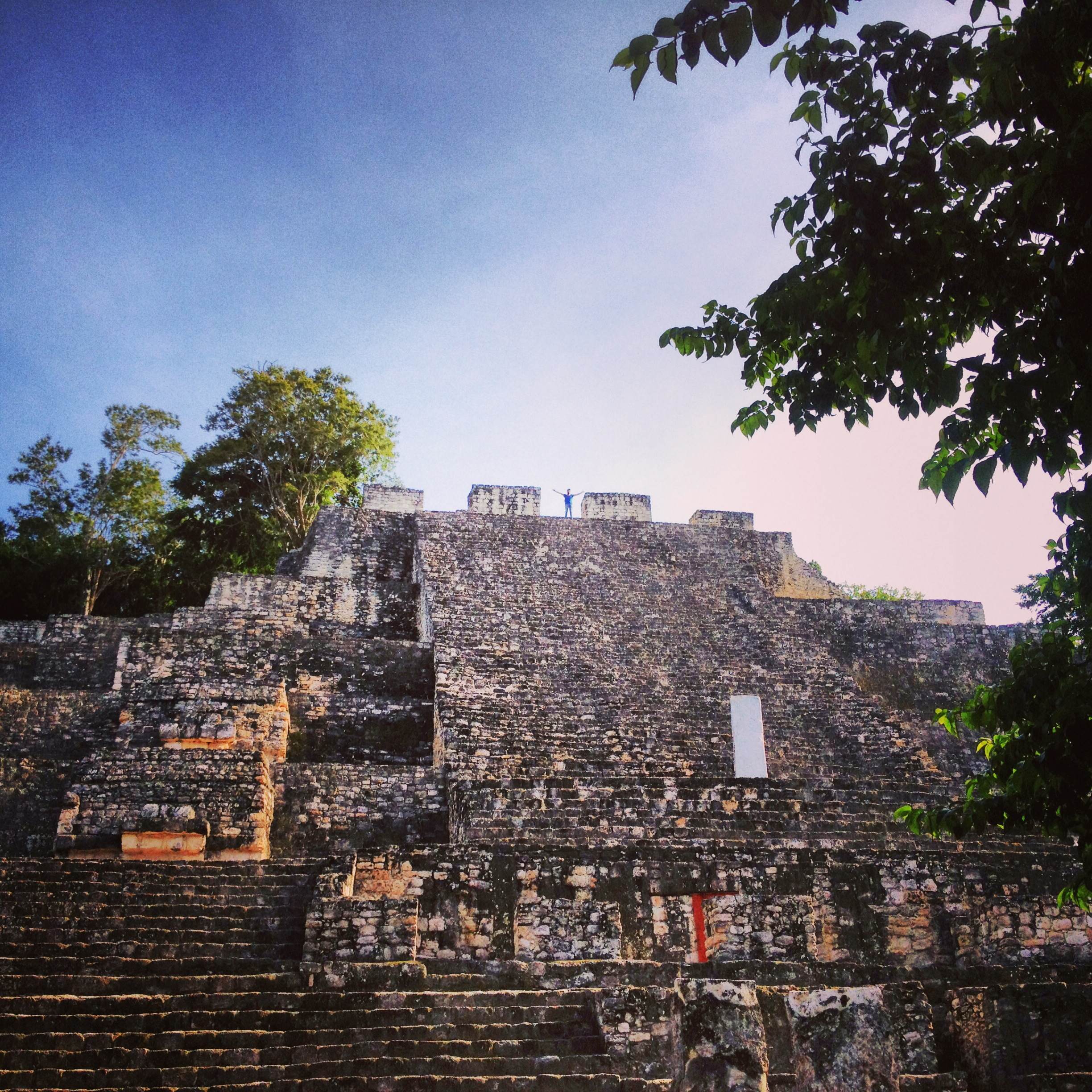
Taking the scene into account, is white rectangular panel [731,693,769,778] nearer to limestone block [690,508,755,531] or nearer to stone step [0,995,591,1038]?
stone step [0,995,591,1038]

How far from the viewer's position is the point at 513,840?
340 inches

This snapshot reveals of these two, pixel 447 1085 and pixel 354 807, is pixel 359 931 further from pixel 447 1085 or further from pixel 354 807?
pixel 354 807

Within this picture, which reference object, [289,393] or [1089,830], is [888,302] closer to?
[1089,830]

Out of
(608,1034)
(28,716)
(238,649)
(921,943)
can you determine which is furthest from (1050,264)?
(28,716)

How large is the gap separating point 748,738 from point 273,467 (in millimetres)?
13653

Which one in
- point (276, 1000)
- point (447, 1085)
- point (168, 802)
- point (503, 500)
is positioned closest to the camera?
point (447, 1085)

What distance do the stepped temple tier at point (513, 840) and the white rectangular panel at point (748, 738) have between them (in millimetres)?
32

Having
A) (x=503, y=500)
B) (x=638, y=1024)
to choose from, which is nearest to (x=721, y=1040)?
(x=638, y=1024)

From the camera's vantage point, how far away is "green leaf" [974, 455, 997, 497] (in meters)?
3.31

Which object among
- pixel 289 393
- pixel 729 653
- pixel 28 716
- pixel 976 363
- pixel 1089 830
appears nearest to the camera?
pixel 976 363

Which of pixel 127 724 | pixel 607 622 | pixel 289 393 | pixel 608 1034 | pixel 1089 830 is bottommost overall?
pixel 608 1034

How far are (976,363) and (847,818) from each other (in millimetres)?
7249

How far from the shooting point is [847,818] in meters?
9.50

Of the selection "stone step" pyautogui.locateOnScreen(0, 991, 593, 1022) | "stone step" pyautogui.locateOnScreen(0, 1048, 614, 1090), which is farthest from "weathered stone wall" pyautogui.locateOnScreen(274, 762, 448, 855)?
"stone step" pyautogui.locateOnScreen(0, 1048, 614, 1090)
